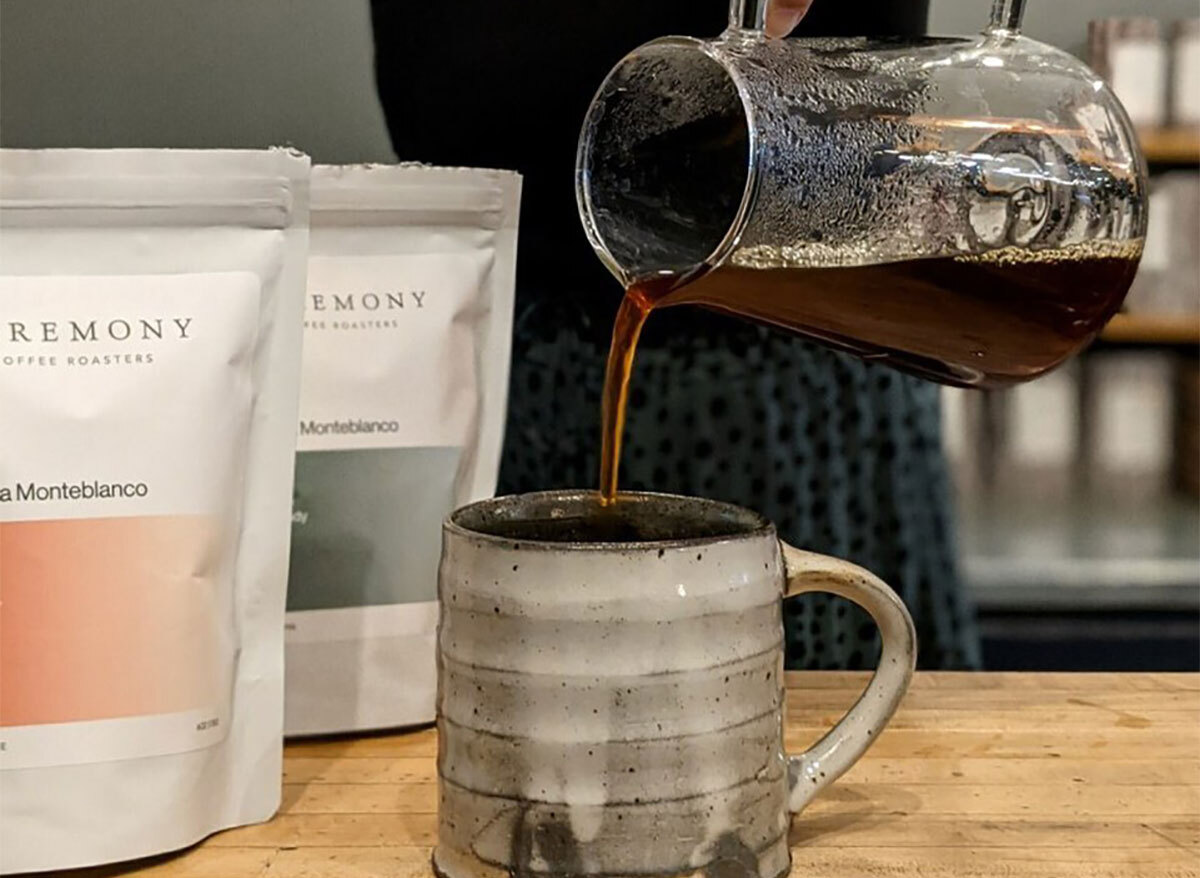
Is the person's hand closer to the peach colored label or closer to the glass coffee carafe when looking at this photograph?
the glass coffee carafe

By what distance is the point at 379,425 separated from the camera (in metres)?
0.88

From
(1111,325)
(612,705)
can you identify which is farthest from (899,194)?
(1111,325)

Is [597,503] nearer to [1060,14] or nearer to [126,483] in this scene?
[126,483]

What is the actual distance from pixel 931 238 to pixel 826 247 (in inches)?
1.9

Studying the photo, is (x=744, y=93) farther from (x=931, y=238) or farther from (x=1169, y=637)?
(x=1169, y=637)

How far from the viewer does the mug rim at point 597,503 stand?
23.8 inches

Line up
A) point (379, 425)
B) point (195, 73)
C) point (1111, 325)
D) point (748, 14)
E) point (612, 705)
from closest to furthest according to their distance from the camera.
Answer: point (612, 705), point (748, 14), point (379, 425), point (195, 73), point (1111, 325)

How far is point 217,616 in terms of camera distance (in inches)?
28.7

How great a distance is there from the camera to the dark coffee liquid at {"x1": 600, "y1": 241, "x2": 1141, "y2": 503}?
69 cm

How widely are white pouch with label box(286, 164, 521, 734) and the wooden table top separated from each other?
0.04 metres

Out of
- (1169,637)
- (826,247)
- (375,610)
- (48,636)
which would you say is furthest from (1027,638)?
(48,636)

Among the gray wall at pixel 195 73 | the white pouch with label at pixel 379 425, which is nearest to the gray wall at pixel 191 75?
the gray wall at pixel 195 73

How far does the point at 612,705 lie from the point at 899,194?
0.84ft

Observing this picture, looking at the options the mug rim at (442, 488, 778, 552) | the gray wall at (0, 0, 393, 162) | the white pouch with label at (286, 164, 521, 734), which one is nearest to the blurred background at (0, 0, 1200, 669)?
the gray wall at (0, 0, 393, 162)
